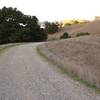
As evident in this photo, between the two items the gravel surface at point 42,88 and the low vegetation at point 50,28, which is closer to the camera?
the gravel surface at point 42,88

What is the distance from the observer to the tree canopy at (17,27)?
72688mm

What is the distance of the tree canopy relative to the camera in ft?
238

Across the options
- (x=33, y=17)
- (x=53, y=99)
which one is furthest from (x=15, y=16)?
(x=53, y=99)

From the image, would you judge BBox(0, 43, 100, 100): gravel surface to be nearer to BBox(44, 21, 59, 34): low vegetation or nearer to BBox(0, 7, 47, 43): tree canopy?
BBox(0, 7, 47, 43): tree canopy

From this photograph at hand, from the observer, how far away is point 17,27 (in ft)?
252

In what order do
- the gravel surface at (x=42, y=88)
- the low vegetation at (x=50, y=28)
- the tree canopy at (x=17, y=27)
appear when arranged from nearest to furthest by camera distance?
the gravel surface at (x=42, y=88), the tree canopy at (x=17, y=27), the low vegetation at (x=50, y=28)

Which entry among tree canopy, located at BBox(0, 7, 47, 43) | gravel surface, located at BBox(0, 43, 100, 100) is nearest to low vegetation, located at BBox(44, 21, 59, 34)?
tree canopy, located at BBox(0, 7, 47, 43)

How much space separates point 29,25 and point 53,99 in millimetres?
67120

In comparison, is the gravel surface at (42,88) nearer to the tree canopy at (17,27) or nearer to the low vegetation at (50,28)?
the tree canopy at (17,27)

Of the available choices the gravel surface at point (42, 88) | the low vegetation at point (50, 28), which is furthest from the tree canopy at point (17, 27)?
the gravel surface at point (42, 88)

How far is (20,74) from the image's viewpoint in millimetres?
15000

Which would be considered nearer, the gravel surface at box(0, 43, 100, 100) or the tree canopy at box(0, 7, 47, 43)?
the gravel surface at box(0, 43, 100, 100)

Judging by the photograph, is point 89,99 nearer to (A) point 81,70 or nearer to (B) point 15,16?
(A) point 81,70

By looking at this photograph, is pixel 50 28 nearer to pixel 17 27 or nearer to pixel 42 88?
pixel 17 27
